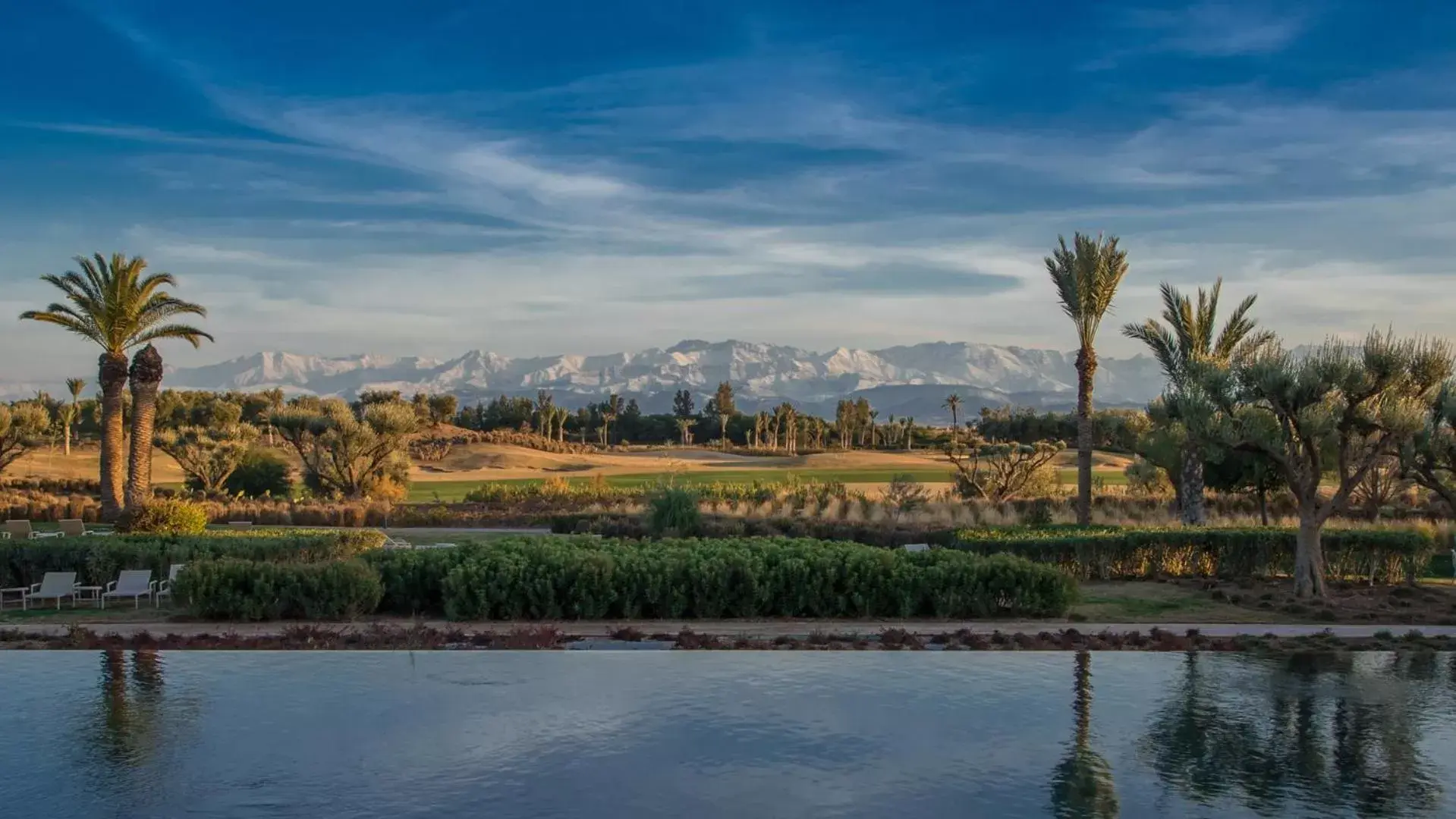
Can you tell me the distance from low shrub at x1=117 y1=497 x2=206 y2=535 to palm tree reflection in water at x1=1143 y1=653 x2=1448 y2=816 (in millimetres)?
20230

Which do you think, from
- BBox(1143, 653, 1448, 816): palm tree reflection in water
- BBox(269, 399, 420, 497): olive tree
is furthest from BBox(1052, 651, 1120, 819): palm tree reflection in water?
BBox(269, 399, 420, 497): olive tree

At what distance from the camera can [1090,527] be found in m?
22.8

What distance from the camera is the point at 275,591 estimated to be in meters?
15.1

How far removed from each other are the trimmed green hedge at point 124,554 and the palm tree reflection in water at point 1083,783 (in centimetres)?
1117

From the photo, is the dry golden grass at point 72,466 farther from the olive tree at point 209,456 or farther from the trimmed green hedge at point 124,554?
the trimmed green hedge at point 124,554

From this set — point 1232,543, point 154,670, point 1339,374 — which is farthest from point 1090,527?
point 154,670

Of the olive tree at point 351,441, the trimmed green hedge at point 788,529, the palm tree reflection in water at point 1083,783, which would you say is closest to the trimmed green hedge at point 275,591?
the palm tree reflection in water at point 1083,783

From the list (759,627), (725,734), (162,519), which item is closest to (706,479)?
(162,519)

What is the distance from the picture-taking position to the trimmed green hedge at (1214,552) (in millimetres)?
19859

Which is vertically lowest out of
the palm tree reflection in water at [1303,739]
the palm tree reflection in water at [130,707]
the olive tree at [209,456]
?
the palm tree reflection in water at [130,707]

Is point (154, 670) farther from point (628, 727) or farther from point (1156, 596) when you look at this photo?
point (1156, 596)

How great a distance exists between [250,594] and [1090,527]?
15.1m

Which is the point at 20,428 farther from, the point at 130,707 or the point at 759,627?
the point at 130,707

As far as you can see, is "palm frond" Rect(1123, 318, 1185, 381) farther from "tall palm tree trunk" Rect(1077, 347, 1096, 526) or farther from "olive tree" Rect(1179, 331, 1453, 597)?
"olive tree" Rect(1179, 331, 1453, 597)
